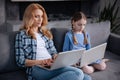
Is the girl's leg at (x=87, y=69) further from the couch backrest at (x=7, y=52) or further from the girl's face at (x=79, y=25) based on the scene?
the couch backrest at (x=7, y=52)

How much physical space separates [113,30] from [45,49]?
A: 6.19 feet

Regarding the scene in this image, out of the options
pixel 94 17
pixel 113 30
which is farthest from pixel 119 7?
pixel 113 30

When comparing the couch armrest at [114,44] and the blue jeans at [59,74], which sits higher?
the couch armrest at [114,44]

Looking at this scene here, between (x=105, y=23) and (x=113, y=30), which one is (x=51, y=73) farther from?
(x=113, y=30)

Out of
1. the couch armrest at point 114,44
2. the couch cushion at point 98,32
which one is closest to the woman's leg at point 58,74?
the couch cushion at point 98,32

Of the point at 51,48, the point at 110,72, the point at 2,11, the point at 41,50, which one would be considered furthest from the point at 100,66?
the point at 2,11

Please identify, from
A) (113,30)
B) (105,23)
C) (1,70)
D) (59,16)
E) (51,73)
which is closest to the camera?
(51,73)

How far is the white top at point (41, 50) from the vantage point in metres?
2.13

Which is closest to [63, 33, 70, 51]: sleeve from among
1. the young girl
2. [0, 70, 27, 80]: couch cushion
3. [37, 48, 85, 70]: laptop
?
the young girl

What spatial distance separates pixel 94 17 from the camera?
439 cm

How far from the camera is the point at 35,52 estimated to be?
6.91ft

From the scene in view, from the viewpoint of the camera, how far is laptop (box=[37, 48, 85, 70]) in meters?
1.84

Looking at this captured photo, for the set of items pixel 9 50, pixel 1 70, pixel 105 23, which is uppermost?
pixel 105 23

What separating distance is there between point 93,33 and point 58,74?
2.94 feet
